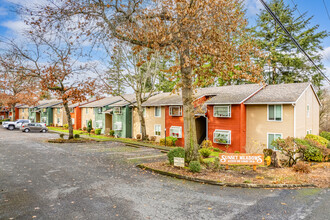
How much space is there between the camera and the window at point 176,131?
25828mm

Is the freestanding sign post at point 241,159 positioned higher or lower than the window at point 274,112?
lower

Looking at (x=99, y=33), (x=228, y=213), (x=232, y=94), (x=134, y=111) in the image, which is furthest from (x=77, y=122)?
(x=228, y=213)

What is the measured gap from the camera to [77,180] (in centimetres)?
1017

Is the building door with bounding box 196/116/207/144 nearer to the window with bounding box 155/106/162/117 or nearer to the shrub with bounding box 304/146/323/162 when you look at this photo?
the window with bounding box 155/106/162/117

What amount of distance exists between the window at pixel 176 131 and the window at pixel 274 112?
9900 millimetres

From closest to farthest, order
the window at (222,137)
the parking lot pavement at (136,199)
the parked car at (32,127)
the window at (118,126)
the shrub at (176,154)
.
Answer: the parking lot pavement at (136,199) < the shrub at (176,154) < the window at (222,137) < the window at (118,126) < the parked car at (32,127)

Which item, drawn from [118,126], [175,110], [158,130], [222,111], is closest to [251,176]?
[222,111]

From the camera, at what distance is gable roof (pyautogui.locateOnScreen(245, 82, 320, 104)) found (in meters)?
19.3

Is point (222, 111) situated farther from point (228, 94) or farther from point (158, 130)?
point (158, 130)

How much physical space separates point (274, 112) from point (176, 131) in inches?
429

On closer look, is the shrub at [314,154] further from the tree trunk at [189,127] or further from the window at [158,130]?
the window at [158,130]

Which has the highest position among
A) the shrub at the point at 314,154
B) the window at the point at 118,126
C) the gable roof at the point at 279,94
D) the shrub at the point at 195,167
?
the gable roof at the point at 279,94

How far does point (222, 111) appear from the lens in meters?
22.6

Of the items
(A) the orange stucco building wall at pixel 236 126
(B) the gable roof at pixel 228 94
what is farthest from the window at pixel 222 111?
(B) the gable roof at pixel 228 94
